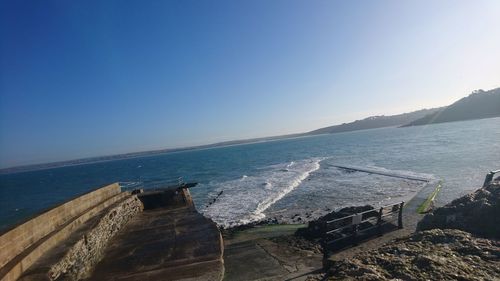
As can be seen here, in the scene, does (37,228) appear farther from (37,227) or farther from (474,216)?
(474,216)

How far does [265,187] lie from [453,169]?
1794 centimetres

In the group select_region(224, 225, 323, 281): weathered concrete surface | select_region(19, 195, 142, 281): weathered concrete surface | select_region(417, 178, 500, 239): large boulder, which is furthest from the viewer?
select_region(224, 225, 323, 281): weathered concrete surface

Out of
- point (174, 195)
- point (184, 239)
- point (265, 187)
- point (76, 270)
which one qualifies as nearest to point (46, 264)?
point (76, 270)

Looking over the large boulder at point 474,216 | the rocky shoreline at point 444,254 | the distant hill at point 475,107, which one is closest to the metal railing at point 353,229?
the rocky shoreline at point 444,254

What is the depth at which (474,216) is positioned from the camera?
7.47 metres

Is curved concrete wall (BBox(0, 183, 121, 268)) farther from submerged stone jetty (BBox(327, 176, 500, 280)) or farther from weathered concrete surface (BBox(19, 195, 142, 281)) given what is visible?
submerged stone jetty (BBox(327, 176, 500, 280))

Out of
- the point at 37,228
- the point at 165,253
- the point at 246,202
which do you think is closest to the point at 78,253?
the point at 37,228

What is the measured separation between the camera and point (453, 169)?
31250mm

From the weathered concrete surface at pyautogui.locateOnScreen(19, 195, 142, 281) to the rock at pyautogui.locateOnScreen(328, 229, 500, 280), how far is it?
495 centimetres

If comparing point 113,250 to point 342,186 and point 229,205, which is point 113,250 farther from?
point 342,186

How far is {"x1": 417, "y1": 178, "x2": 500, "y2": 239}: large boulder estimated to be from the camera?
272 inches

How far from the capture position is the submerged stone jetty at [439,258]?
15.4 ft

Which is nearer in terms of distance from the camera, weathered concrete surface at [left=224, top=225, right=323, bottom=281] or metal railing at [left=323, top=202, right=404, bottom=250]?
weathered concrete surface at [left=224, top=225, right=323, bottom=281]

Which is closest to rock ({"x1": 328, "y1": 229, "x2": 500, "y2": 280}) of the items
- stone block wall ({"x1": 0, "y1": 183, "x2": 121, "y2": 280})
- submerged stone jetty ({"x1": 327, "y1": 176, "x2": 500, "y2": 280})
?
submerged stone jetty ({"x1": 327, "y1": 176, "x2": 500, "y2": 280})
